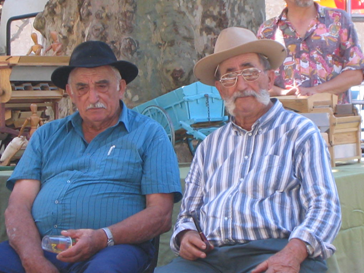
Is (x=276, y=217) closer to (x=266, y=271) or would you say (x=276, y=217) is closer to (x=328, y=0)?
(x=266, y=271)

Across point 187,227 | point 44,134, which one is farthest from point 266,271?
point 44,134

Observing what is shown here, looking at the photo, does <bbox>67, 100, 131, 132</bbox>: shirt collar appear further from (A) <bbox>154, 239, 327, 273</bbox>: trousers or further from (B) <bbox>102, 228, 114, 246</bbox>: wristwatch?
(A) <bbox>154, 239, 327, 273</bbox>: trousers

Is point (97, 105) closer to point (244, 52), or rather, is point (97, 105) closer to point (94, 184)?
point (94, 184)

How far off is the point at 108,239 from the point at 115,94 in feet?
2.79

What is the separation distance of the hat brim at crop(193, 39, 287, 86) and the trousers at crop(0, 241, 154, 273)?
3.03 feet

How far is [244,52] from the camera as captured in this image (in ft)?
8.35

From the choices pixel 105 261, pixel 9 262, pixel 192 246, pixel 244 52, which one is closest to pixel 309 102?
pixel 244 52

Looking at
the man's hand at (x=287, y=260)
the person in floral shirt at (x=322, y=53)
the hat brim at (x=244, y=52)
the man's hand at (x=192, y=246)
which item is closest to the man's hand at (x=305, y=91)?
the person in floral shirt at (x=322, y=53)

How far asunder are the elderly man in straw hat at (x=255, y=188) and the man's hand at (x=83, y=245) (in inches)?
11.6

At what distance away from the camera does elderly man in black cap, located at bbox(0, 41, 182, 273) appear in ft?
7.81

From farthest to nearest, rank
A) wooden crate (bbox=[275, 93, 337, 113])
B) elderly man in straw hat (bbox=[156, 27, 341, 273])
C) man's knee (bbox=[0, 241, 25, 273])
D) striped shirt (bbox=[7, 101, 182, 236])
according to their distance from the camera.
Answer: wooden crate (bbox=[275, 93, 337, 113]) → striped shirt (bbox=[7, 101, 182, 236]) → man's knee (bbox=[0, 241, 25, 273]) → elderly man in straw hat (bbox=[156, 27, 341, 273])

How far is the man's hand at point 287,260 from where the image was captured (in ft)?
6.46

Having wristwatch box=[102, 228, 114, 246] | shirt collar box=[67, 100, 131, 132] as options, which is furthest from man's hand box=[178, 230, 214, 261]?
shirt collar box=[67, 100, 131, 132]

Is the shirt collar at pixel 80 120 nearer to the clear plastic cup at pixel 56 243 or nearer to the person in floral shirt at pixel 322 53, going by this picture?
the clear plastic cup at pixel 56 243
